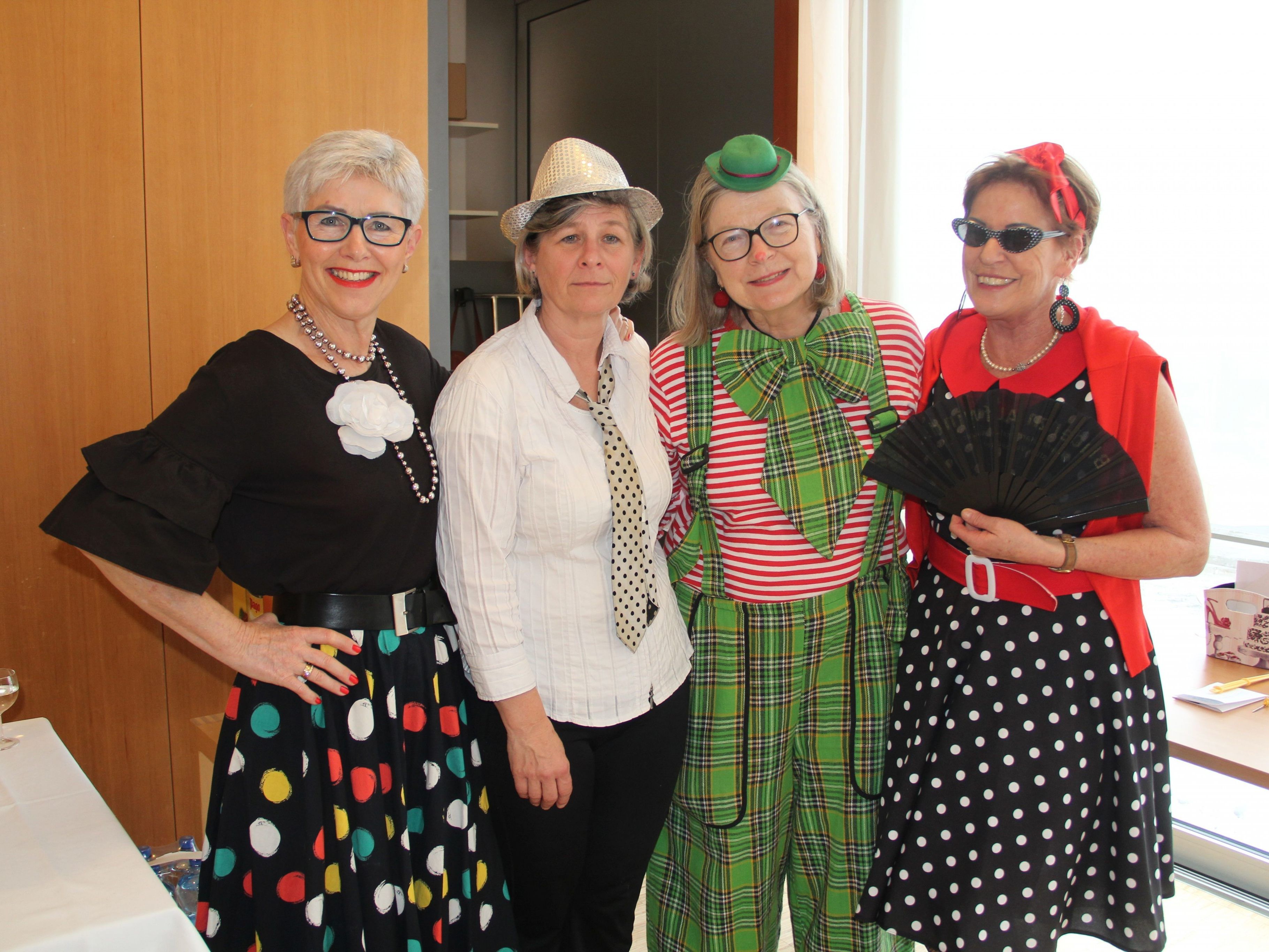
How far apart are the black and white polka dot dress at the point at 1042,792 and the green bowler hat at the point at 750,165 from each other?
0.65 m

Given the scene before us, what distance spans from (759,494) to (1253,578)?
148cm

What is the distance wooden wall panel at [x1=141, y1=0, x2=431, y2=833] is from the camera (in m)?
2.43

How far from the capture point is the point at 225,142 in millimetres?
2504

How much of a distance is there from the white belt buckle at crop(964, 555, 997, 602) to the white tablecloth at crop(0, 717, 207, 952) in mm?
1268

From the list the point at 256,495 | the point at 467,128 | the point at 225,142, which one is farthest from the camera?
the point at 467,128

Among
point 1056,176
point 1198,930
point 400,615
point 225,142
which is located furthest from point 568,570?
point 1198,930

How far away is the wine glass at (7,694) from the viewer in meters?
1.60

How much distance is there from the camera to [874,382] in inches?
69.7

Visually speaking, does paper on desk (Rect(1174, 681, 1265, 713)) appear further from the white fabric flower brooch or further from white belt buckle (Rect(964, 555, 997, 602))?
the white fabric flower brooch

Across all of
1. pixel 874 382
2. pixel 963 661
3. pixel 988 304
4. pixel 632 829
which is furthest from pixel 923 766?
pixel 988 304

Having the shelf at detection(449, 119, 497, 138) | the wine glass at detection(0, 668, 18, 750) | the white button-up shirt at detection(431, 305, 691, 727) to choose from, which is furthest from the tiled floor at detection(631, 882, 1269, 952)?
the shelf at detection(449, 119, 497, 138)

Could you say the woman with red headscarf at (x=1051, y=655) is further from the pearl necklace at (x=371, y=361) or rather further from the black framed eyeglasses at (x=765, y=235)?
the pearl necklace at (x=371, y=361)

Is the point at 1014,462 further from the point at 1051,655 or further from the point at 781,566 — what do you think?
the point at 781,566

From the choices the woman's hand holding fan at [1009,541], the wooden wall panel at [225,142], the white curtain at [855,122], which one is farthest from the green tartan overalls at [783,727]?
the white curtain at [855,122]
